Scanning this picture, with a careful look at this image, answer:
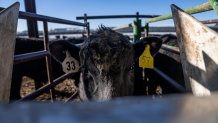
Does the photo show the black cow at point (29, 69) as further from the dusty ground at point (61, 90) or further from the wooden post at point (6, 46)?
the wooden post at point (6, 46)

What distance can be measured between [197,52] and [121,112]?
125cm

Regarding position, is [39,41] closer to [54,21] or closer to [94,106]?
[54,21]

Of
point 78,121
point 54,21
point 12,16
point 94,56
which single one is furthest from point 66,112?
point 54,21

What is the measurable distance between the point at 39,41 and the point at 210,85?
445 centimetres

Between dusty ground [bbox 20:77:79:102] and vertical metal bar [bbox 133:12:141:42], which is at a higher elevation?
vertical metal bar [bbox 133:12:141:42]

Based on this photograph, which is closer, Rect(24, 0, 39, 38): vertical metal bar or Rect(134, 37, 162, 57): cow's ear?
Rect(134, 37, 162, 57): cow's ear

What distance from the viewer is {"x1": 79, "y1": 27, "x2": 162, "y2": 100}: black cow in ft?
7.34

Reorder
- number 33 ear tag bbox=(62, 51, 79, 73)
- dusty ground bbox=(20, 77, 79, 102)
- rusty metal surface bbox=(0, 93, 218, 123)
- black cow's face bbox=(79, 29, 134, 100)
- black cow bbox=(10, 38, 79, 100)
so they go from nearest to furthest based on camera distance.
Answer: rusty metal surface bbox=(0, 93, 218, 123), black cow's face bbox=(79, 29, 134, 100), number 33 ear tag bbox=(62, 51, 79, 73), dusty ground bbox=(20, 77, 79, 102), black cow bbox=(10, 38, 79, 100)

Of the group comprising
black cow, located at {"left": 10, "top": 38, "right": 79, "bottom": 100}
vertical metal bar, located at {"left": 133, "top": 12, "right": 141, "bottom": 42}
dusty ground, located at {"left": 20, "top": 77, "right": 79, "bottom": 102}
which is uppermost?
vertical metal bar, located at {"left": 133, "top": 12, "right": 141, "bottom": 42}

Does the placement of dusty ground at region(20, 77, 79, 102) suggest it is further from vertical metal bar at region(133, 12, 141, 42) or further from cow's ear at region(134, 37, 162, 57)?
cow's ear at region(134, 37, 162, 57)

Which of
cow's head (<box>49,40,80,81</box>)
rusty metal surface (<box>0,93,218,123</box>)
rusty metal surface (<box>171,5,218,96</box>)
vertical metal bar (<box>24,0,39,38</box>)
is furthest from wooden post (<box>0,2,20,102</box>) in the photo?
vertical metal bar (<box>24,0,39,38</box>)

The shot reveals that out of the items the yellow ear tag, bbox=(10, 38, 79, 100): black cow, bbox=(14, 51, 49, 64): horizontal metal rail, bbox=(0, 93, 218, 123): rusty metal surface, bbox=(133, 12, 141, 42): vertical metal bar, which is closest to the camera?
bbox=(0, 93, 218, 123): rusty metal surface

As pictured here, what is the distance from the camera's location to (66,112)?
0.90 ft

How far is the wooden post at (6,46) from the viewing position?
128cm
